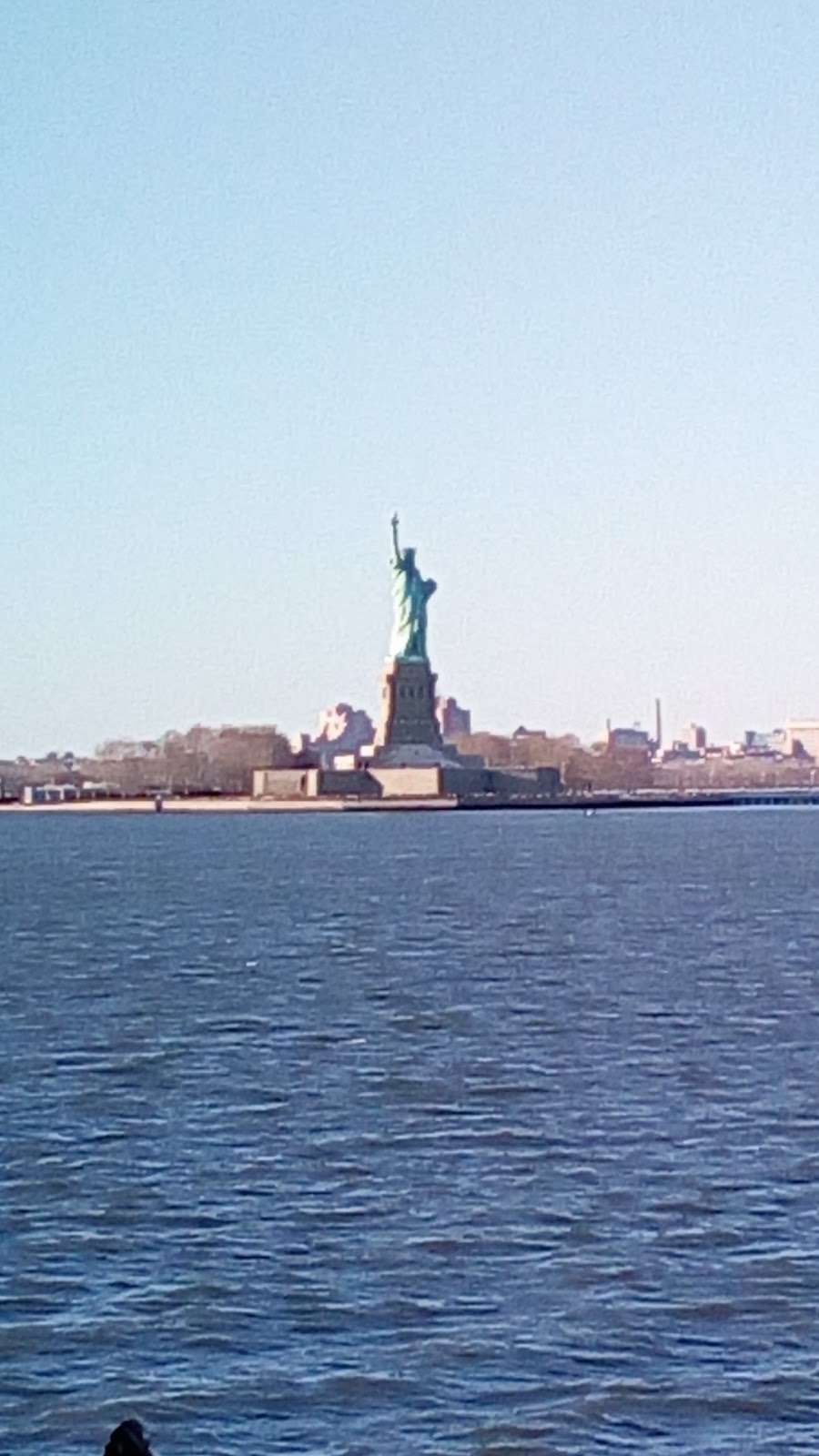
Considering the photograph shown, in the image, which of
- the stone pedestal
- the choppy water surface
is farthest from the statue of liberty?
the choppy water surface

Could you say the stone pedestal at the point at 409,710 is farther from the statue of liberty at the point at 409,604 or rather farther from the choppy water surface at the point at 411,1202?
the choppy water surface at the point at 411,1202

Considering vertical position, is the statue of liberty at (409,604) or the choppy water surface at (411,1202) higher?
the statue of liberty at (409,604)

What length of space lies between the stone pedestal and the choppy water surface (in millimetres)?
101405

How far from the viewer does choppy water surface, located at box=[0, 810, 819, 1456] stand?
42.5ft

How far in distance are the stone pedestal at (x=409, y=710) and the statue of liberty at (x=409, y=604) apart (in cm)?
72

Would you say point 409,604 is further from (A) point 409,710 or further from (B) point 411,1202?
(B) point 411,1202

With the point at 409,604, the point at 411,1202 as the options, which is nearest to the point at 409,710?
the point at 409,604

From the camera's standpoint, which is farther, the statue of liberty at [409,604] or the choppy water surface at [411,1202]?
the statue of liberty at [409,604]

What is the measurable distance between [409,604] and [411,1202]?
124541 mm

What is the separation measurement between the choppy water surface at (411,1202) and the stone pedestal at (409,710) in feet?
333

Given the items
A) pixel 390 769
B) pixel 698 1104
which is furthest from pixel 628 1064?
pixel 390 769

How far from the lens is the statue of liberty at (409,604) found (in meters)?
141

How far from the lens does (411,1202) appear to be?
17.6m

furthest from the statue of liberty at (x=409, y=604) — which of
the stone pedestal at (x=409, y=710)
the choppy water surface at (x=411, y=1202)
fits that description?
the choppy water surface at (x=411, y=1202)
